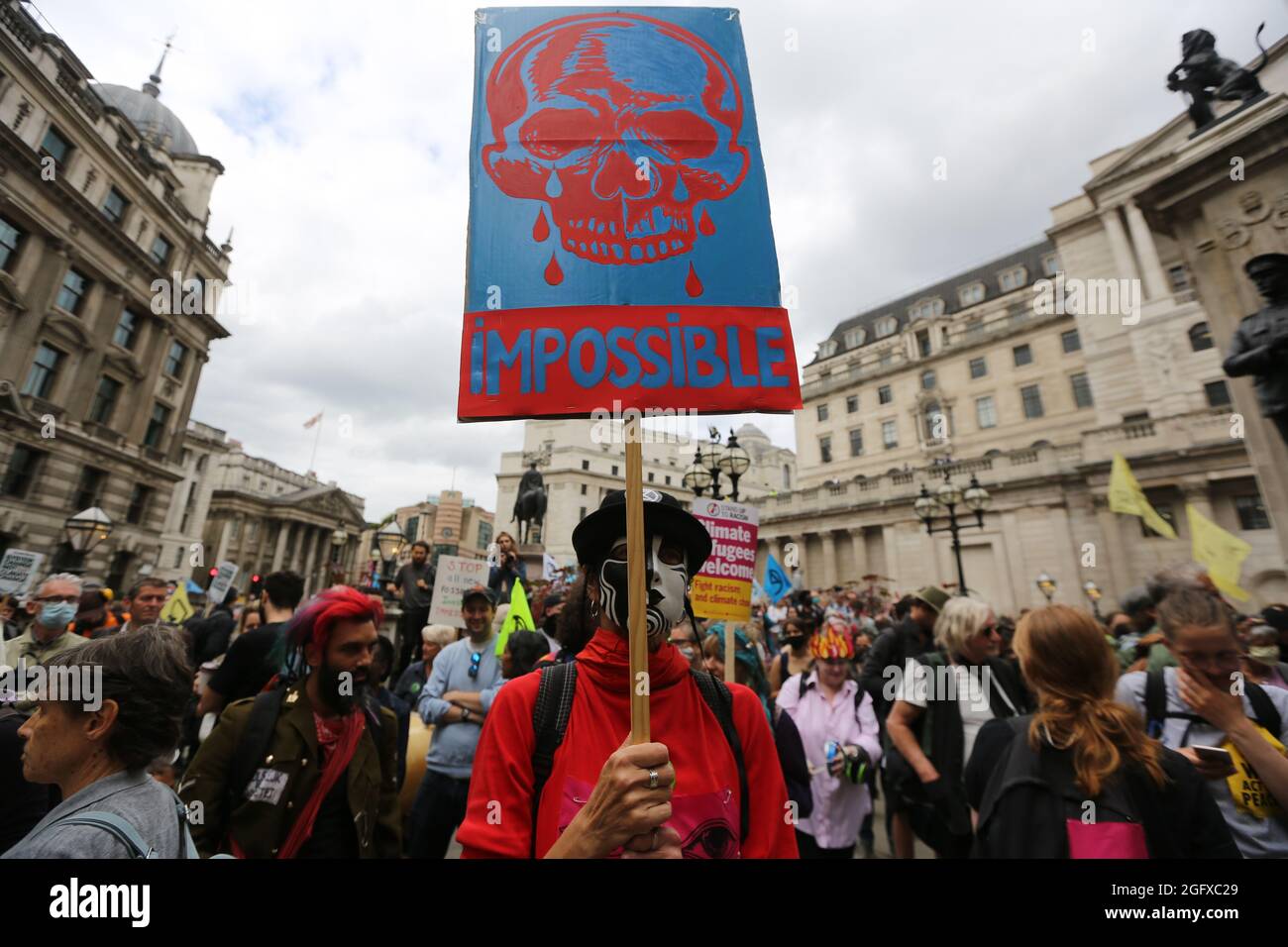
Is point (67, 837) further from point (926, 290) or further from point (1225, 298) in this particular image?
point (926, 290)

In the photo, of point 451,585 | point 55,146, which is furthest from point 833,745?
point 55,146

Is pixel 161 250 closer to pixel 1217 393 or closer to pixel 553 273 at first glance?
pixel 553 273

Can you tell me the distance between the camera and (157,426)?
29562 mm

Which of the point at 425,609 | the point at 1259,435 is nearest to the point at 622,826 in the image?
the point at 1259,435

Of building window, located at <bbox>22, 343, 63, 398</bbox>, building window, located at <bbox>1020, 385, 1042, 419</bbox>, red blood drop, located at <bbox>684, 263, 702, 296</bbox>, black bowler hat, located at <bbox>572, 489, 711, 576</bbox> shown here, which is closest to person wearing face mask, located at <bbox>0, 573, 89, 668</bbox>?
black bowler hat, located at <bbox>572, 489, 711, 576</bbox>

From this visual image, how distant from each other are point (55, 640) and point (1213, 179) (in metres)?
12.6

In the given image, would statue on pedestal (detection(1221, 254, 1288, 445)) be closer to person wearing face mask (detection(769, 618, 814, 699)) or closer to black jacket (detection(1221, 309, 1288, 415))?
black jacket (detection(1221, 309, 1288, 415))

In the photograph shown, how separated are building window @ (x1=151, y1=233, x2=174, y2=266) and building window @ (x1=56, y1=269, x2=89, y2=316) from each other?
421cm

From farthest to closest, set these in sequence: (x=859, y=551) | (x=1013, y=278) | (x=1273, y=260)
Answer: (x=1013, y=278) < (x=859, y=551) < (x=1273, y=260)

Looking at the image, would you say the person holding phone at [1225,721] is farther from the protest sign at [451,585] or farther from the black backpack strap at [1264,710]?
the protest sign at [451,585]

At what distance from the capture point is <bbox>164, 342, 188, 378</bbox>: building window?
30.1 m

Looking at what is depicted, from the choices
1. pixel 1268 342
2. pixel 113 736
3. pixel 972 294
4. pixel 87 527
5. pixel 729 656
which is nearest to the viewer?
pixel 113 736

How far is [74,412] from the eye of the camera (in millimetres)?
24062

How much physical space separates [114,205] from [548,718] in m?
37.9
